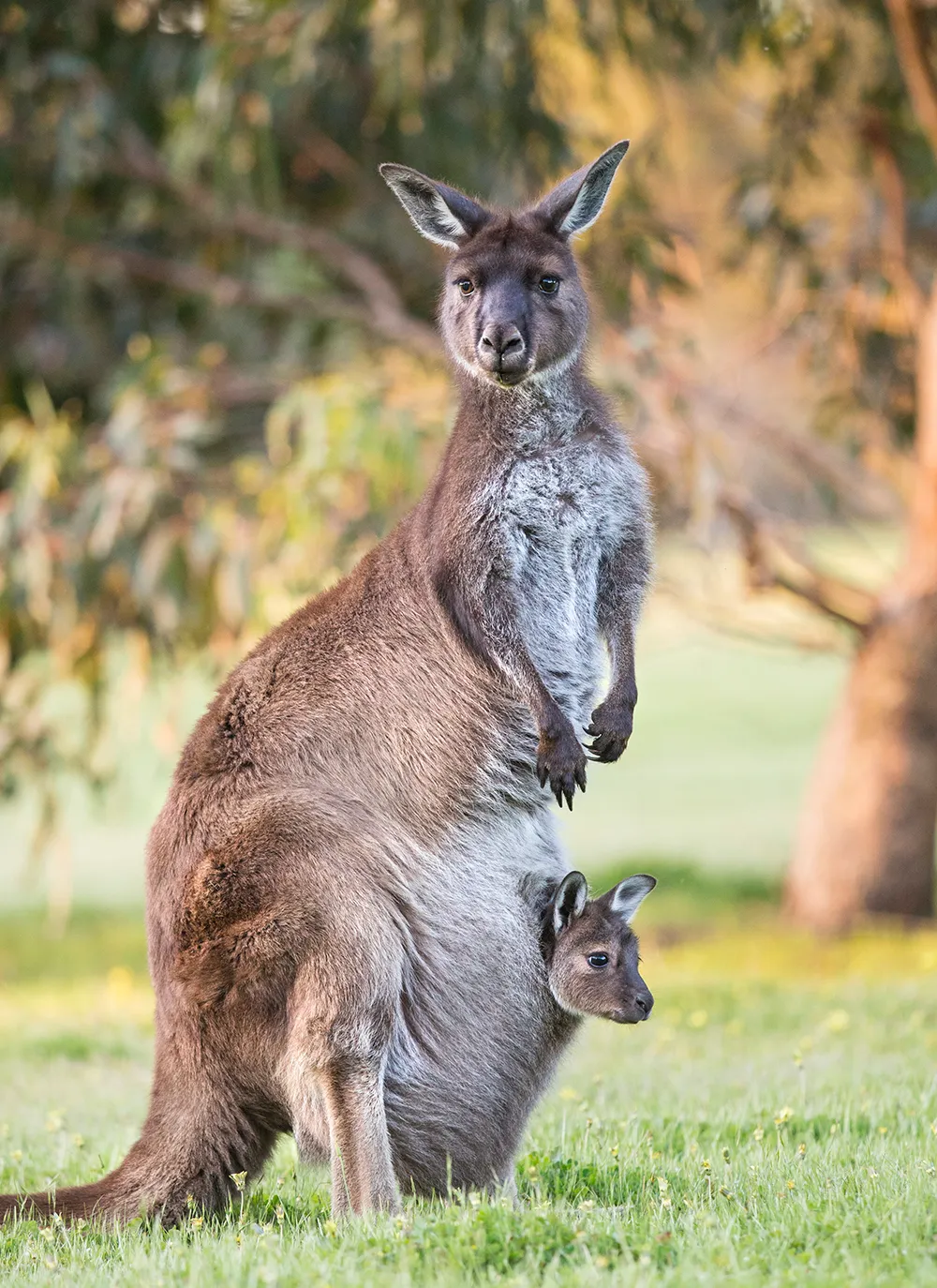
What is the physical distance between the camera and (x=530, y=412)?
158 inches

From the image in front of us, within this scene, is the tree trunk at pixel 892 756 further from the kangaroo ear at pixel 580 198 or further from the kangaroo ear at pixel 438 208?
the kangaroo ear at pixel 438 208

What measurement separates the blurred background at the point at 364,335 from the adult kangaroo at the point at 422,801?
3718 mm

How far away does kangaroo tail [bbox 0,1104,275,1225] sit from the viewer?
3537mm

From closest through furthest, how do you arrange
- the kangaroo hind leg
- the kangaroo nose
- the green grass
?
the kangaroo hind leg
the kangaroo nose
the green grass

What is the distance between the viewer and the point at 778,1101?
4.91m

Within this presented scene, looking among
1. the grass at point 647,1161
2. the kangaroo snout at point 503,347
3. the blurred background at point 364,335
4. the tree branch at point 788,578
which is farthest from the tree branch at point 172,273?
the kangaroo snout at point 503,347

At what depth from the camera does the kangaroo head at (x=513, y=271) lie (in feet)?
13.0

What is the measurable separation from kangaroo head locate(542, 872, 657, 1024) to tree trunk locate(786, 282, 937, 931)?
5626 mm

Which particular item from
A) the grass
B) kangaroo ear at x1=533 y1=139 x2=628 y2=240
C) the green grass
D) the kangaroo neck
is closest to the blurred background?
the green grass

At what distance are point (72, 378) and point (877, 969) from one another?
19.1 ft

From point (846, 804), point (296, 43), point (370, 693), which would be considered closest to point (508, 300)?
point (370, 693)

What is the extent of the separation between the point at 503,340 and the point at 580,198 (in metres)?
0.47

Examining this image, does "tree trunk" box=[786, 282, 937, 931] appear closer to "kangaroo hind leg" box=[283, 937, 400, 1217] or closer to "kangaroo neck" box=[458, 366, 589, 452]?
"kangaroo neck" box=[458, 366, 589, 452]

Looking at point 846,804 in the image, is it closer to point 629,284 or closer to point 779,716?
point 629,284
